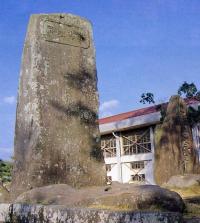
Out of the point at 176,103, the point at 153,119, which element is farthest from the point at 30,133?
the point at 153,119

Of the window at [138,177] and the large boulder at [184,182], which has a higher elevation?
the window at [138,177]

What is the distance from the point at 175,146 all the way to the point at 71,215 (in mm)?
5561

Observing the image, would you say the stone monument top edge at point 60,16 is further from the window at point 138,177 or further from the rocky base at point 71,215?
the window at point 138,177

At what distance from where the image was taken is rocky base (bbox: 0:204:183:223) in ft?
6.68

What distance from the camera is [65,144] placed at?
4.33 meters

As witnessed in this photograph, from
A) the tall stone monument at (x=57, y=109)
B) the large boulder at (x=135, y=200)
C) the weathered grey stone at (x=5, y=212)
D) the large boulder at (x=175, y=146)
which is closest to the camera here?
the large boulder at (x=135, y=200)

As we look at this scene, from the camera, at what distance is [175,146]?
7.80 meters

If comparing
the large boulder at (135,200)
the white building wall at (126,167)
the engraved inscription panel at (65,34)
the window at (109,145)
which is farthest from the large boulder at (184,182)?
the window at (109,145)

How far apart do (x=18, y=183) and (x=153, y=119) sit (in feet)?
36.0

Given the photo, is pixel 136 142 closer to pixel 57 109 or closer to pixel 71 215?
pixel 57 109

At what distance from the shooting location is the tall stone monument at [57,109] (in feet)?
13.6

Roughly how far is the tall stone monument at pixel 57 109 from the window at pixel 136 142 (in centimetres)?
1118

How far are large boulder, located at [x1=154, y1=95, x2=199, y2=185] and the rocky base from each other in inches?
190

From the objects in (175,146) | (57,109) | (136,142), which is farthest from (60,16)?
(136,142)
